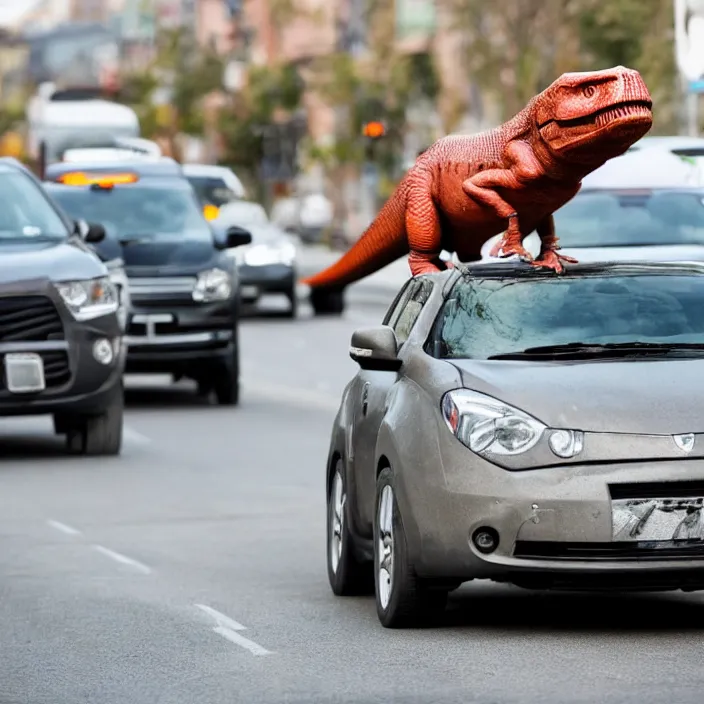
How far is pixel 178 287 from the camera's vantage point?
23.0 metres

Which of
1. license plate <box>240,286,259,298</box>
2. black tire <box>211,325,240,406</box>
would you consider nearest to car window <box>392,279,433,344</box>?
black tire <box>211,325,240,406</box>

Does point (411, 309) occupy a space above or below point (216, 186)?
above

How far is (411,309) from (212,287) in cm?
1227

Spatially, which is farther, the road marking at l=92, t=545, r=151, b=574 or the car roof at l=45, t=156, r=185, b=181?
the car roof at l=45, t=156, r=185, b=181

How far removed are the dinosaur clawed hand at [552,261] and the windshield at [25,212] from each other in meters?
7.59

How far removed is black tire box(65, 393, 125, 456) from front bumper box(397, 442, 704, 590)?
9.18 metres

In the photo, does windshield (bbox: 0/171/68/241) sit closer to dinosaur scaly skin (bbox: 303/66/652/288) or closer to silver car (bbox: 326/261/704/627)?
dinosaur scaly skin (bbox: 303/66/652/288)

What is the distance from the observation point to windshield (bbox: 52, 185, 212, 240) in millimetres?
23734

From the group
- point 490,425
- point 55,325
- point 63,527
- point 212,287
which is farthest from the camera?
point 212,287

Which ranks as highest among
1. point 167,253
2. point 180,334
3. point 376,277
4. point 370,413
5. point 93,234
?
point 370,413

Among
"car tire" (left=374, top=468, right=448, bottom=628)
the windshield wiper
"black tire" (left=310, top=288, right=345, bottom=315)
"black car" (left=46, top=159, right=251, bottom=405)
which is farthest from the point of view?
"black tire" (left=310, top=288, right=345, bottom=315)

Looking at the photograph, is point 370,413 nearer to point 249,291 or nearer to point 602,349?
point 602,349

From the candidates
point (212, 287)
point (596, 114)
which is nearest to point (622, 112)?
point (596, 114)

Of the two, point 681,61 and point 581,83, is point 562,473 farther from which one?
point 681,61
